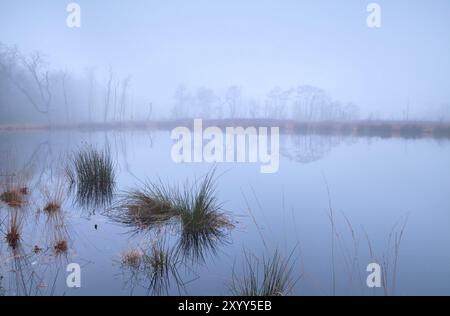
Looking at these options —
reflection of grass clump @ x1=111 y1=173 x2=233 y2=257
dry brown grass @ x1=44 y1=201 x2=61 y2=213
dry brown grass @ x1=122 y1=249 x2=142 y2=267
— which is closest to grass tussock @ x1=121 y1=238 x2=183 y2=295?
dry brown grass @ x1=122 y1=249 x2=142 y2=267

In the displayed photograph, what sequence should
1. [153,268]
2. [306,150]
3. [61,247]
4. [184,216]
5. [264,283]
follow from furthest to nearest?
1. [306,150]
2. [184,216]
3. [61,247]
4. [153,268]
5. [264,283]

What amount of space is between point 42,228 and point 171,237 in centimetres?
118

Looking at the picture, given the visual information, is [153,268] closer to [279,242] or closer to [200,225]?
[200,225]

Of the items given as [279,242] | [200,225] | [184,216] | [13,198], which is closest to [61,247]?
[184,216]

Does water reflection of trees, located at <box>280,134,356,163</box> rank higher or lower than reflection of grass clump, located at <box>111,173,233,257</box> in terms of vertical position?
higher

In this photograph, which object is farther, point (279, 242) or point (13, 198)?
point (13, 198)

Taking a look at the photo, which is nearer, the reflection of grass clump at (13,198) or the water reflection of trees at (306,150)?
the reflection of grass clump at (13,198)

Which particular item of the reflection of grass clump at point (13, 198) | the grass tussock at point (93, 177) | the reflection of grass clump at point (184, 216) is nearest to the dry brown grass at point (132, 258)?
the reflection of grass clump at point (184, 216)

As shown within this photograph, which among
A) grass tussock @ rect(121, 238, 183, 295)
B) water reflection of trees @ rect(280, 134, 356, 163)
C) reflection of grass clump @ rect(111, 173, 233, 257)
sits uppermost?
water reflection of trees @ rect(280, 134, 356, 163)

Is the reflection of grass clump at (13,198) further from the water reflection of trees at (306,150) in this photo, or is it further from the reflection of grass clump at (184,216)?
the water reflection of trees at (306,150)

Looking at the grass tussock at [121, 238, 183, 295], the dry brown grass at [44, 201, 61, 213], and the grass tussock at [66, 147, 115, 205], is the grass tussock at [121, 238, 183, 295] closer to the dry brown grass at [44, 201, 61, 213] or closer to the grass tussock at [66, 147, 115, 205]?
the dry brown grass at [44, 201, 61, 213]
